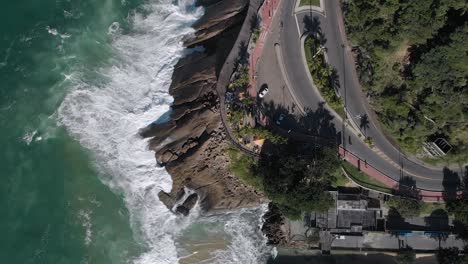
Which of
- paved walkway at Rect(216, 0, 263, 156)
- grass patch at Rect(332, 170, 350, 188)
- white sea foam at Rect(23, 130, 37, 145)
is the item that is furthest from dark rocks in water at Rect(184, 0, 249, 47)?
white sea foam at Rect(23, 130, 37, 145)

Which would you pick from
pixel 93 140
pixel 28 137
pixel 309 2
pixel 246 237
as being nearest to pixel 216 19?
pixel 309 2

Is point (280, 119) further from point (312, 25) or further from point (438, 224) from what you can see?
point (438, 224)

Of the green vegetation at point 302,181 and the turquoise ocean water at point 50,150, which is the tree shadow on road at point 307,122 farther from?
the turquoise ocean water at point 50,150

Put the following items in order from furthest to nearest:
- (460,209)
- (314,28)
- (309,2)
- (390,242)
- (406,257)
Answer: (390,242), (309,2), (314,28), (406,257), (460,209)

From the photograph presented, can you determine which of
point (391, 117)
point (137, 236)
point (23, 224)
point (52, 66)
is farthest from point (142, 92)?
point (391, 117)

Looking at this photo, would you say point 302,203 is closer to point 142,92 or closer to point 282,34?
point 282,34

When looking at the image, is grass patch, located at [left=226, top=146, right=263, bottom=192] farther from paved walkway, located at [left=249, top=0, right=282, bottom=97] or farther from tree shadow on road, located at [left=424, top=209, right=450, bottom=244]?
tree shadow on road, located at [left=424, top=209, right=450, bottom=244]

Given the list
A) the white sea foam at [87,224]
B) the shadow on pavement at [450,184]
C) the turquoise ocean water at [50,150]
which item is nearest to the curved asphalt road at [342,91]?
the shadow on pavement at [450,184]
